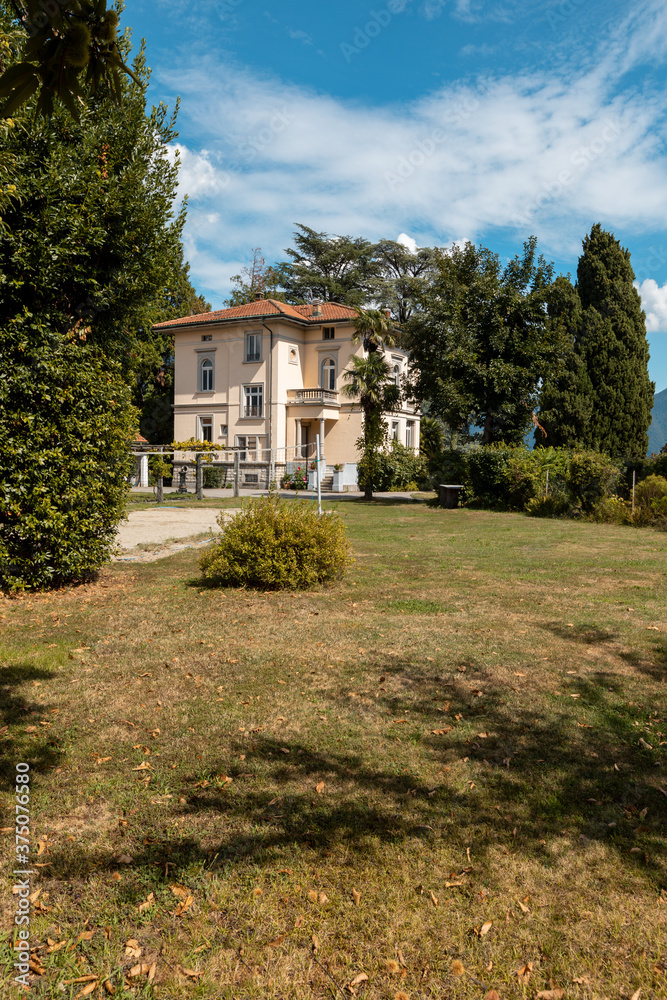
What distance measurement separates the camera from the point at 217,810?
11.5 ft

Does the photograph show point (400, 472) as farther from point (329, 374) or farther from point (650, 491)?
point (650, 491)

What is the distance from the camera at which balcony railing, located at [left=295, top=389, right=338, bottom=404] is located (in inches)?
1561

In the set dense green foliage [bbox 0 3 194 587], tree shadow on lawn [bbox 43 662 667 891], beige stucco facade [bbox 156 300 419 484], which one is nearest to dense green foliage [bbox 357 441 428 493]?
beige stucco facade [bbox 156 300 419 484]

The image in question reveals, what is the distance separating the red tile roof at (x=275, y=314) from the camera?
39684 millimetres

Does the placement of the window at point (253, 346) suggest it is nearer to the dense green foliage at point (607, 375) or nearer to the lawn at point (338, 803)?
the dense green foliage at point (607, 375)

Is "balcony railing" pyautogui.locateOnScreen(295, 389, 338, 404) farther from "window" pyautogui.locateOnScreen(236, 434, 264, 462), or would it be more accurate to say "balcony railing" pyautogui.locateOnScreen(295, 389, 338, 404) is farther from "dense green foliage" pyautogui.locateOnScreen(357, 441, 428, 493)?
"dense green foliage" pyautogui.locateOnScreen(357, 441, 428, 493)

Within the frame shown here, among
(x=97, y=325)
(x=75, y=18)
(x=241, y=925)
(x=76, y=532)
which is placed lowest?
(x=241, y=925)

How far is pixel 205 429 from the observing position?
4344 centimetres

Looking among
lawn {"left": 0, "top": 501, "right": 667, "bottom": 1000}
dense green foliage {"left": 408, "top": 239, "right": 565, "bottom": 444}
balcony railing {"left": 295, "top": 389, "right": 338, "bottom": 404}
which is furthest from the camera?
balcony railing {"left": 295, "top": 389, "right": 338, "bottom": 404}

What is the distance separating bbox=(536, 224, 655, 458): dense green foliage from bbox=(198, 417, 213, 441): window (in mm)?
20952

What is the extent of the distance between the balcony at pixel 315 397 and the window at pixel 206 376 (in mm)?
6103

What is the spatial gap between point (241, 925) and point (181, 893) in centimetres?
33

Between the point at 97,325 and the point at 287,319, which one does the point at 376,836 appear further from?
the point at 287,319

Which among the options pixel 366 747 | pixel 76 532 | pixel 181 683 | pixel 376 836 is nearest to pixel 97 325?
pixel 76 532
